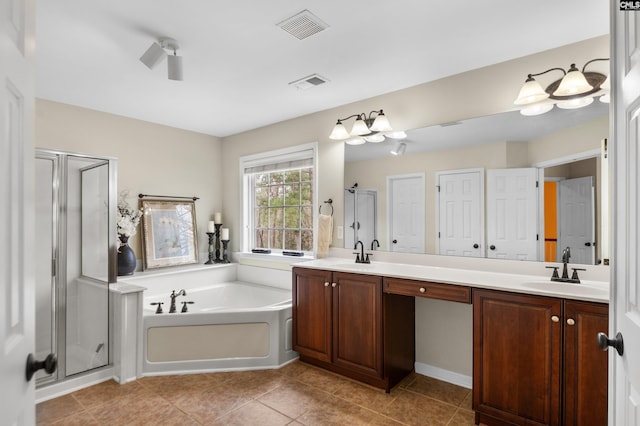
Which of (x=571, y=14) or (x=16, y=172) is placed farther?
(x=571, y=14)

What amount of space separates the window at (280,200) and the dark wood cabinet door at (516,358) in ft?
6.85

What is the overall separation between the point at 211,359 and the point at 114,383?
76 centimetres

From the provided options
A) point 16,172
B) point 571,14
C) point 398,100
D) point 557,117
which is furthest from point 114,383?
point 571,14

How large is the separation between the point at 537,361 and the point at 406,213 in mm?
1434

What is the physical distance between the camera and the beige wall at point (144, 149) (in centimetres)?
340

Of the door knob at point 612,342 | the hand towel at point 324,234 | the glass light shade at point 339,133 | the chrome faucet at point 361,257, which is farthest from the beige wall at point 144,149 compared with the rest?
the door knob at point 612,342

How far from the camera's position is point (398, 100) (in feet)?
10.2

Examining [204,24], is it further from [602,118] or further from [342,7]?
[602,118]

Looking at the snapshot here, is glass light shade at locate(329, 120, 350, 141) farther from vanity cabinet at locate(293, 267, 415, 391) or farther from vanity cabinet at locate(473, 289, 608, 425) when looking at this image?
vanity cabinet at locate(473, 289, 608, 425)

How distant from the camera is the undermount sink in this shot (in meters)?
1.92

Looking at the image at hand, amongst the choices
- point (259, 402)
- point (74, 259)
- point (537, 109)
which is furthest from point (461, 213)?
point (74, 259)

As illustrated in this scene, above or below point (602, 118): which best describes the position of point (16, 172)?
below

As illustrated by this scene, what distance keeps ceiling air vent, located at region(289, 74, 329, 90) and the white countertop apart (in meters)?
1.58

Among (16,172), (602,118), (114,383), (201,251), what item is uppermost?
(602,118)
